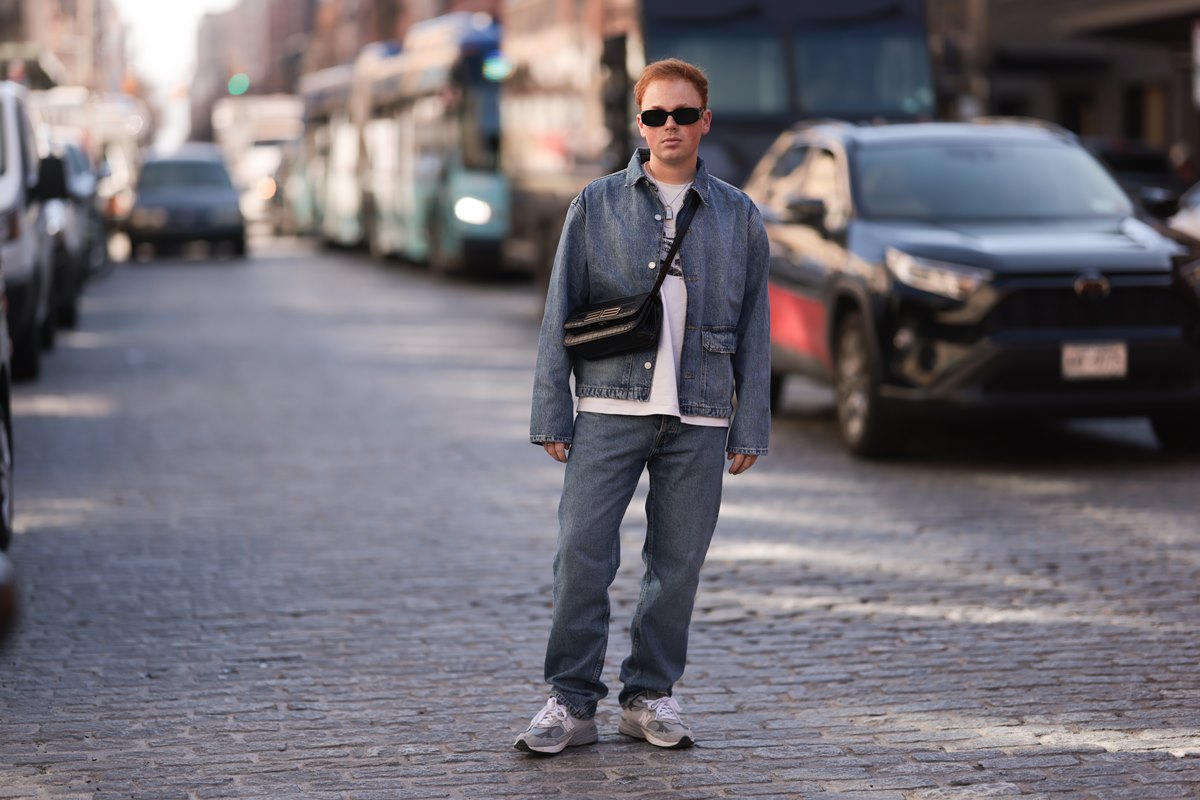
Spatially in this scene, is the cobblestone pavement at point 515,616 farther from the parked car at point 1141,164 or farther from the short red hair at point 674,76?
the parked car at point 1141,164

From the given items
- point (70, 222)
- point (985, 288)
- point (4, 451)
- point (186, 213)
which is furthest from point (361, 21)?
point (4, 451)

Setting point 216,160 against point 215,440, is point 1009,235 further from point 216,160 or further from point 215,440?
point 216,160

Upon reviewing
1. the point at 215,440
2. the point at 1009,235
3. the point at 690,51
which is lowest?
the point at 215,440

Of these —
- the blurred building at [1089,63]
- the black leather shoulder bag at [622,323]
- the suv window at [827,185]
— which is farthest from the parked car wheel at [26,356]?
the blurred building at [1089,63]

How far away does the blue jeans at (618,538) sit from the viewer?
5352 mm

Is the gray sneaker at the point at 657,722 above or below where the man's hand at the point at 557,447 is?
below

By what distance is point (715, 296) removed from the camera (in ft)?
17.5

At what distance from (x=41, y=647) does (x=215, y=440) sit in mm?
5603

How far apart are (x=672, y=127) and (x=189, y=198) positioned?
32.0 metres

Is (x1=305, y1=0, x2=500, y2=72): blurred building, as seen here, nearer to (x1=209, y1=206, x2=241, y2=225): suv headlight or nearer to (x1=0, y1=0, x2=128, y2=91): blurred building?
(x1=0, y1=0, x2=128, y2=91): blurred building

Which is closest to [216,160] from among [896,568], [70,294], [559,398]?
[70,294]

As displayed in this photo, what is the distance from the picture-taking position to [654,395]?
17.4ft

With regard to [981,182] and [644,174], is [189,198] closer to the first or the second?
[981,182]

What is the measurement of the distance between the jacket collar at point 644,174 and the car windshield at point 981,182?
6.44 m
